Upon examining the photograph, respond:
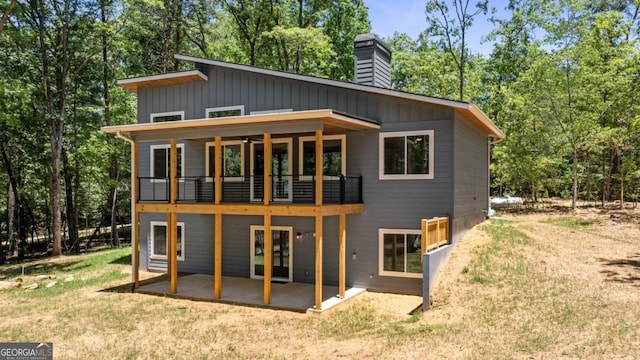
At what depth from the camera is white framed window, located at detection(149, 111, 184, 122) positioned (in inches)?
587

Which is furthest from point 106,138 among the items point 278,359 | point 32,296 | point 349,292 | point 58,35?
point 278,359

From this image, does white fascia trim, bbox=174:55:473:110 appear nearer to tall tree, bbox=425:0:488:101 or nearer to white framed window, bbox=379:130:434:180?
white framed window, bbox=379:130:434:180

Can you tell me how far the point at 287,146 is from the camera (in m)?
13.2

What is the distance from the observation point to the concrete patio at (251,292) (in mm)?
10672

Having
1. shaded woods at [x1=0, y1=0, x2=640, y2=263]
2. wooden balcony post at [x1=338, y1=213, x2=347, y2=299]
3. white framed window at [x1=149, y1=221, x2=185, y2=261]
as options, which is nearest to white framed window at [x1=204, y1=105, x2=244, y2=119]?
white framed window at [x1=149, y1=221, x2=185, y2=261]

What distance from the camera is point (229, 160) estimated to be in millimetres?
13984

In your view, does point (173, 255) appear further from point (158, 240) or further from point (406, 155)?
point (406, 155)

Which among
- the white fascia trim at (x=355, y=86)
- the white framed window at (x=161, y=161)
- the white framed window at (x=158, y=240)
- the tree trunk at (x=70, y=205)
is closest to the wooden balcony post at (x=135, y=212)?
the white framed window at (x=161, y=161)

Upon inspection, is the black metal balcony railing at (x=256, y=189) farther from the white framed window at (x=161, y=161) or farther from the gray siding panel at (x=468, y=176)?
the gray siding panel at (x=468, y=176)

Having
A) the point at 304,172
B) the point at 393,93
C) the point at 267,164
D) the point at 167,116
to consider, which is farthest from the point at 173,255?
the point at 393,93

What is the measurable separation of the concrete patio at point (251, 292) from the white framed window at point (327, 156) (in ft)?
10.5

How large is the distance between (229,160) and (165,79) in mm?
3727

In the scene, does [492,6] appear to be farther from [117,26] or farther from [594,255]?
[117,26]

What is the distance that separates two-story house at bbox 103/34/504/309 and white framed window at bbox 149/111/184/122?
84mm
